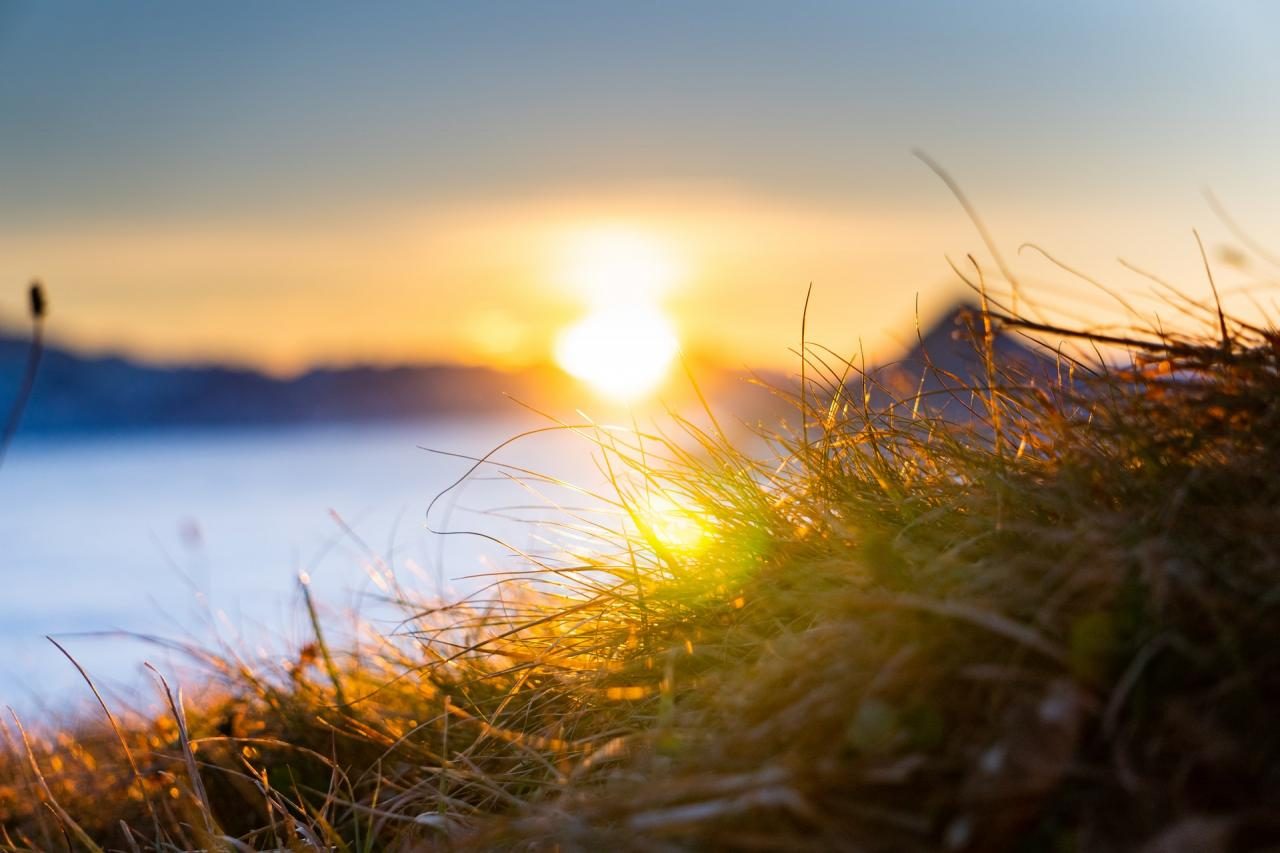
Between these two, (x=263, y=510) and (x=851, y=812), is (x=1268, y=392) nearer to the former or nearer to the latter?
(x=851, y=812)

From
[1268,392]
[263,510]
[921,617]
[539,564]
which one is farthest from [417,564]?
[263,510]

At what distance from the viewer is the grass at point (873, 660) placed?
935 millimetres

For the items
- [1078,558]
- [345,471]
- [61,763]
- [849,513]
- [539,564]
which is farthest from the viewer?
[345,471]

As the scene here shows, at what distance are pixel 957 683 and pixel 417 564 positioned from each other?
195 cm

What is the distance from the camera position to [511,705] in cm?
177

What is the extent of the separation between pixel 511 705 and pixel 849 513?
70cm

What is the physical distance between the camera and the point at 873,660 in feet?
3.53

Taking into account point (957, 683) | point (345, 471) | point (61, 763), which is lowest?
point (345, 471)

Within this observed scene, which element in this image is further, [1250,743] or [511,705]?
[511,705]

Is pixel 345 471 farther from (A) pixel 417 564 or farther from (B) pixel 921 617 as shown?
(B) pixel 921 617

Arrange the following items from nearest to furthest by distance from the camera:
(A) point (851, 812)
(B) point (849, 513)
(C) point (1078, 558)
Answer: (A) point (851, 812) → (C) point (1078, 558) → (B) point (849, 513)

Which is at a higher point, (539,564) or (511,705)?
(539,564)

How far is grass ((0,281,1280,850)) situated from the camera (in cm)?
94

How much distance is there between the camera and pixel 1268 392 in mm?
1268
